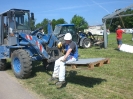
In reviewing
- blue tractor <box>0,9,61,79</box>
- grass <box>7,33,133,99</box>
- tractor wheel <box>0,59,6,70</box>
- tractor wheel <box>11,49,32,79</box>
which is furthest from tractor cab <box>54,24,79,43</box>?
tractor wheel <box>11,49,32,79</box>

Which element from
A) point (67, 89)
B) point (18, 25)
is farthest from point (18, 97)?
point (18, 25)

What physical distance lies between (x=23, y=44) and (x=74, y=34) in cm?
847

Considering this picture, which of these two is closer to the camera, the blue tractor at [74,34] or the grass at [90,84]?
the grass at [90,84]

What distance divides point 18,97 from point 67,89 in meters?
1.43

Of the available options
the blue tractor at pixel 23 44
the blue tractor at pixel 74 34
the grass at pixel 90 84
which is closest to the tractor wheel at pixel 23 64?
the blue tractor at pixel 23 44

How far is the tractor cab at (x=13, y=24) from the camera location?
27.3ft

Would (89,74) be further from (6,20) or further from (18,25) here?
(6,20)

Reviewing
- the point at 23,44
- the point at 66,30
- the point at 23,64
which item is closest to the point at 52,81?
the point at 23,64

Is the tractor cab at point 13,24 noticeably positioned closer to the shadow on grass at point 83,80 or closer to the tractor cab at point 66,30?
the shadow on grass at point 83,80

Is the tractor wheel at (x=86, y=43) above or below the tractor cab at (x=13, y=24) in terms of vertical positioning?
below

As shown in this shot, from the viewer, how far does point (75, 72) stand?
820cm

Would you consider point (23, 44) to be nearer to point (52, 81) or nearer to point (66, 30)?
point (52, 81)

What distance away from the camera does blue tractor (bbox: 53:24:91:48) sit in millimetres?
15768

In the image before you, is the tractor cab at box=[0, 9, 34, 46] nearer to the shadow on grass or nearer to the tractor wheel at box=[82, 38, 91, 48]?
the shadow on grass
